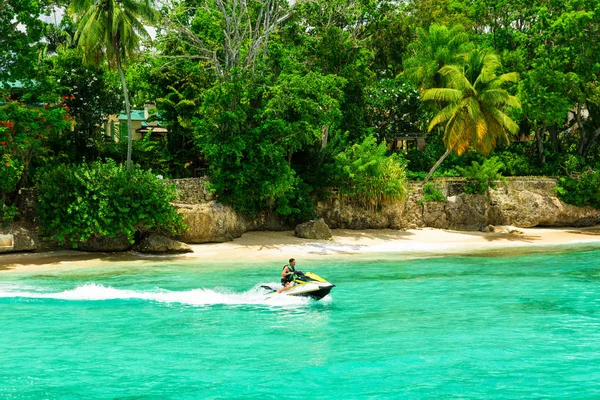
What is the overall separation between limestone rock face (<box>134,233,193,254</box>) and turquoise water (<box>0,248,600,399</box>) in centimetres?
348

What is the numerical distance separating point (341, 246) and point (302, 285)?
12912 mm

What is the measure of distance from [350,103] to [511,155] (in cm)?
1104

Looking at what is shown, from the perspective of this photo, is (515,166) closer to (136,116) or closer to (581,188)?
(581,188)

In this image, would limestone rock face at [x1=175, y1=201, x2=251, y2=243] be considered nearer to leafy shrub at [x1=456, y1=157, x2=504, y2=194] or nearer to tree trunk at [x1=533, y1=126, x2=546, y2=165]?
leafy shrub at [x1=456, y1=157, x2=504, y2=194]

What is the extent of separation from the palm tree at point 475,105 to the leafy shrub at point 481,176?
0.89 meters

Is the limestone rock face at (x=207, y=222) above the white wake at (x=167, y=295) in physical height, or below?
above

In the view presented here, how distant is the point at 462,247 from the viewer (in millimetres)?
33531

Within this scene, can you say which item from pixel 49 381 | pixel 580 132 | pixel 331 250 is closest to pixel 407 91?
pixel 580 132

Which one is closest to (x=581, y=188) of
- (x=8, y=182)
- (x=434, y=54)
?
(x=434, y=54)

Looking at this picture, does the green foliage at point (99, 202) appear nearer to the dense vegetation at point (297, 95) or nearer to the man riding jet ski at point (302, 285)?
the dense vegetation at point (297, 95)

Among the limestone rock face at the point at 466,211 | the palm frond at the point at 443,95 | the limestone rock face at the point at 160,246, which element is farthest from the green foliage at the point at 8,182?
the limestone rock face at the point at 466,211

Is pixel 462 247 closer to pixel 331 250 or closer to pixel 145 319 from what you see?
pixel 331 250

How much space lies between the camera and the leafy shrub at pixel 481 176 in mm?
38438

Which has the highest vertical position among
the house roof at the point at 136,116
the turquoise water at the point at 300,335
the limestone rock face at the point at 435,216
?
the house roof at the point at 136,116
